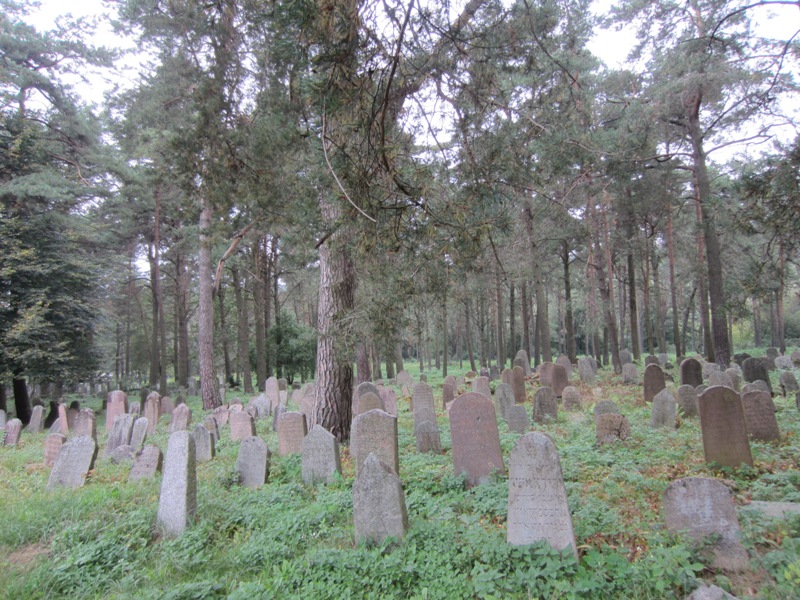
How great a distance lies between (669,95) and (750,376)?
255 inches

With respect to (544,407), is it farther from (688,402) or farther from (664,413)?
(688,402)

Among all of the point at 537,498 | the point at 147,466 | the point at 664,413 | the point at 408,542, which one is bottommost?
the point at 408,542

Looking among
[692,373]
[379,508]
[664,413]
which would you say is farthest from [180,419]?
[692,373]

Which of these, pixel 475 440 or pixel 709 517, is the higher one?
pixel 475 440

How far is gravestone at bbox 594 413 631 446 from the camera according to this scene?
6.33 metres

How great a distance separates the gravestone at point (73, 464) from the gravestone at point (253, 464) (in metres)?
2.27

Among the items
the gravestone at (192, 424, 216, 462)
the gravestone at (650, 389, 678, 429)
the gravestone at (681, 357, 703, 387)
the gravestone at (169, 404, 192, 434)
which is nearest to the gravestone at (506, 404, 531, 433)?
the gravestone at (650, 389, 678, 429)

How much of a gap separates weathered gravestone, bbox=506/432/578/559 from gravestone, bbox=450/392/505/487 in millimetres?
1599

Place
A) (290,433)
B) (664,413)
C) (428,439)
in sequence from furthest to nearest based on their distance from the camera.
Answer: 1. (290,433)
2. (664,413)
3. (428,439)

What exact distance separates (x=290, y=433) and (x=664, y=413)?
19.2ft

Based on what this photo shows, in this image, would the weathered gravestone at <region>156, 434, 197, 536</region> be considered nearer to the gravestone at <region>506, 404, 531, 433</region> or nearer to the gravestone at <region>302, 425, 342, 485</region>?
the gravestone at <region>302, 425, 342, 485</region>

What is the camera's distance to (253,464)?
6016 millimetres

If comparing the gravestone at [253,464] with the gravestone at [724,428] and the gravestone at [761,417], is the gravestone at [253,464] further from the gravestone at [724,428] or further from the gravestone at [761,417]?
the gravestone at [761,417]

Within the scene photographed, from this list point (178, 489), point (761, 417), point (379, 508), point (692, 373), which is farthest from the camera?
point (692, 373)
